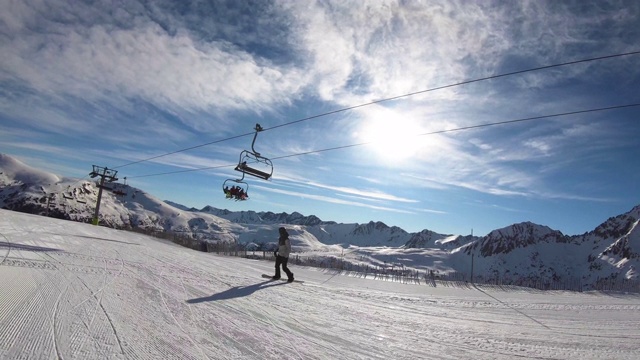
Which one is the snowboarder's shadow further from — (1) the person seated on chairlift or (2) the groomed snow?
(1) the person seated on chairlift

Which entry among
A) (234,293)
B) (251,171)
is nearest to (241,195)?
(251,171)

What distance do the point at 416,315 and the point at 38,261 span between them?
31.1 ft

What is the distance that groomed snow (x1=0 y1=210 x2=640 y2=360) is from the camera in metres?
4.23

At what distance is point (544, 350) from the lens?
5422 mm

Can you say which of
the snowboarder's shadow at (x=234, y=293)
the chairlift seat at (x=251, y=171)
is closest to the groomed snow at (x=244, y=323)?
the snowboarder's shadow at (x=234, y=293)

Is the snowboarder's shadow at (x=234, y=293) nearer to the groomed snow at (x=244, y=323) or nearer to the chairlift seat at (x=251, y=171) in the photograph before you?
the groomed snow at (x=244, y=323)

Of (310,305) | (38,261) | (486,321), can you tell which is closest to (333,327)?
(310,305)

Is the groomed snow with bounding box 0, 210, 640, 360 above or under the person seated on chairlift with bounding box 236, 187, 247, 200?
under

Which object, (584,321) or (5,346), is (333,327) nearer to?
(5,346)

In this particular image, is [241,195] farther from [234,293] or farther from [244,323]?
[244,323]

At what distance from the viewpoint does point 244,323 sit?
562 cm

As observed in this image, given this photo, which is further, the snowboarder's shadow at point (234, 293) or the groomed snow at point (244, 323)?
the snowboarder's shadow at point (234, 293)

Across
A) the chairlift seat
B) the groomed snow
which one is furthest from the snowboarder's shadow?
the chairlift seat

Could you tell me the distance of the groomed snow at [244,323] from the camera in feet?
13.9
